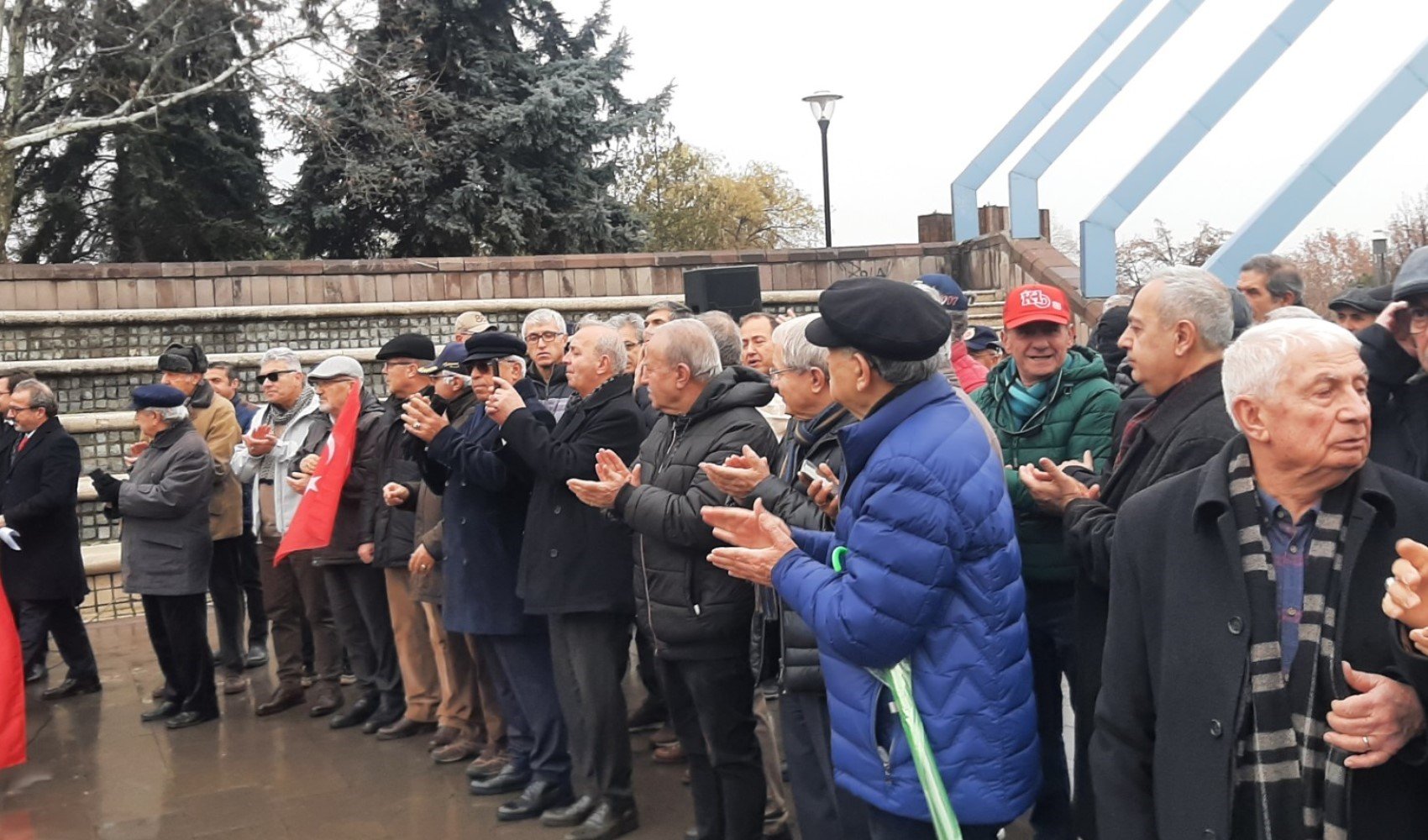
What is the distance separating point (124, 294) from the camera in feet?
45.0

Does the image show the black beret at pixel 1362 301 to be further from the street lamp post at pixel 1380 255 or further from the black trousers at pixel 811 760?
the street lamp post at pixel 1380 255

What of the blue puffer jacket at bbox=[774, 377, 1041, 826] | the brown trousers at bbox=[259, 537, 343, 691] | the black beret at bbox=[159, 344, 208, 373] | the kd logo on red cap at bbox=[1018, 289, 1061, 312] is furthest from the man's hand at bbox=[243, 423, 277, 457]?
the blue puffer jacket at bbox=[774, 377, 1041, 826]

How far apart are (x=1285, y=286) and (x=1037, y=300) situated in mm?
1632

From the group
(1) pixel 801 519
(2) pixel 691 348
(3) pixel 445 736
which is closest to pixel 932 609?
(1) pixel 801 519

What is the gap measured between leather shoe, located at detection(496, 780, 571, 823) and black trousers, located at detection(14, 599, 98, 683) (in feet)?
12.9

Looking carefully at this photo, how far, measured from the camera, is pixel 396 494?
618 cm

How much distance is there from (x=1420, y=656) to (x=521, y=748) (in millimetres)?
4243

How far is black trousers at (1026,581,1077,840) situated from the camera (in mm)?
4141

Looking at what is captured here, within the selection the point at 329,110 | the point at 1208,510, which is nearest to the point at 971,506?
the point at 1208,510

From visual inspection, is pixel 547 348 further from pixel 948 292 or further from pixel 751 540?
pixel 751 540

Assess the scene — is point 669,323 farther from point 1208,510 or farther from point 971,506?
point 1208,510

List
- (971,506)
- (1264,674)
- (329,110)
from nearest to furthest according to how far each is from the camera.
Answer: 1. (1264,674)
2. (971,506)
3. (329,110)

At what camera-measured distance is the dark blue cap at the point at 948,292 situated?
6742mm

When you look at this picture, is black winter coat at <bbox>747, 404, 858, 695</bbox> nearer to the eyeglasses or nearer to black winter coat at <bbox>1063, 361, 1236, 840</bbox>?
black winter coat at <bbox>1063, 361, 1236, 840</bbox>
